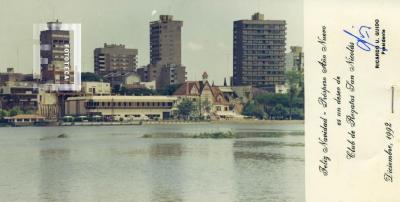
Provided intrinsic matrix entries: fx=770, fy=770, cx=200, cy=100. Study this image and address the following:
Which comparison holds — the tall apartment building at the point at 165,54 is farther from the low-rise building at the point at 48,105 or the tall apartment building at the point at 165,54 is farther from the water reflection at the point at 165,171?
the water reflection at the point at 165,171

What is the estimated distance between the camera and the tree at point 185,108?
10.4 ft

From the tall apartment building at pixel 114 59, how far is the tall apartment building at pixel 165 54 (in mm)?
57

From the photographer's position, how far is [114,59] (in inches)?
112

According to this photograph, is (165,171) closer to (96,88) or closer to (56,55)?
(96,88)

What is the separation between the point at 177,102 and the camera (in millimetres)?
3127

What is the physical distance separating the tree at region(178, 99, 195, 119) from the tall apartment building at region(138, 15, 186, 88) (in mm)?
124

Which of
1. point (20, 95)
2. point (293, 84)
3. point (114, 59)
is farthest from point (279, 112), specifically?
point (20, 95)

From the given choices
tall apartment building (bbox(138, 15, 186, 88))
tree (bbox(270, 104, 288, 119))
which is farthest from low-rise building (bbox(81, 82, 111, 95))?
tree (bbox(270, 104, 288, 119))

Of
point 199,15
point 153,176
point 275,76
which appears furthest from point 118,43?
point 153,176

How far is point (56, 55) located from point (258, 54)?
762 mm

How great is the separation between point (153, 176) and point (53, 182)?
0.50 metres

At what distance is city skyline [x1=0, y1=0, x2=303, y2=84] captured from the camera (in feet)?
7.73

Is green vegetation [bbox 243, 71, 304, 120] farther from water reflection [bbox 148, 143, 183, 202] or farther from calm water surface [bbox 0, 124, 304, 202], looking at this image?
water reflection [bbox 148, 143, 183, 202]

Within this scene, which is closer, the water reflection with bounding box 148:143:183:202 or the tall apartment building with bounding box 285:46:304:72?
the tall apartment building with bounding box 285:46:304:72
